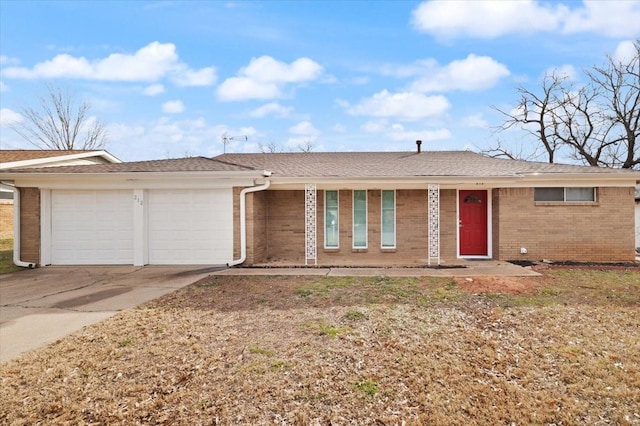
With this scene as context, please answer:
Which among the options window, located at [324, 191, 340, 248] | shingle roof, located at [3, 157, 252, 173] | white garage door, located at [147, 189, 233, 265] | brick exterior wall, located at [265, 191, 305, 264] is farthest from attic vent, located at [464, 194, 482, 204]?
white garage door, located at [147, 189, 233, 265]

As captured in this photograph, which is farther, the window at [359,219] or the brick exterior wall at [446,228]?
the window at [359,219]

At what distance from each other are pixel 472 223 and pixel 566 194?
2.75 m

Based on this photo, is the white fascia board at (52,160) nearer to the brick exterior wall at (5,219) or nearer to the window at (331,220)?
the brick exterior wall at (5,219)

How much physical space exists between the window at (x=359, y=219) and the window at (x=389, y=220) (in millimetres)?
585

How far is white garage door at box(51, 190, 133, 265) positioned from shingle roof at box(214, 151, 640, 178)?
4456 millimetres

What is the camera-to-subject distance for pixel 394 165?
42.5ft

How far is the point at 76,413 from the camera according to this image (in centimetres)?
334

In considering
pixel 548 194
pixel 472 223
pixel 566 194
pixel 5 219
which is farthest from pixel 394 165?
pixel 5 219

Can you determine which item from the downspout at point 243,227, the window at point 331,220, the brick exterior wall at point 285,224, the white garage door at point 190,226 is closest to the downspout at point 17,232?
the white garage door at point 190,226

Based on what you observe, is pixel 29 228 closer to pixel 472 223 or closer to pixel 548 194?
pixel 472 223

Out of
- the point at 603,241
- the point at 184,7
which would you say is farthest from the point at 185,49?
the point at 603,241

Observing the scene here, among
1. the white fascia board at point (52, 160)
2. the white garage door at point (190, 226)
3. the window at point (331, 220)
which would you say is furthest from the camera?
the white fascia board at point (52, 160)

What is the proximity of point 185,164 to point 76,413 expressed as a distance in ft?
30.8

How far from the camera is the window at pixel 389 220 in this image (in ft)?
40.6
